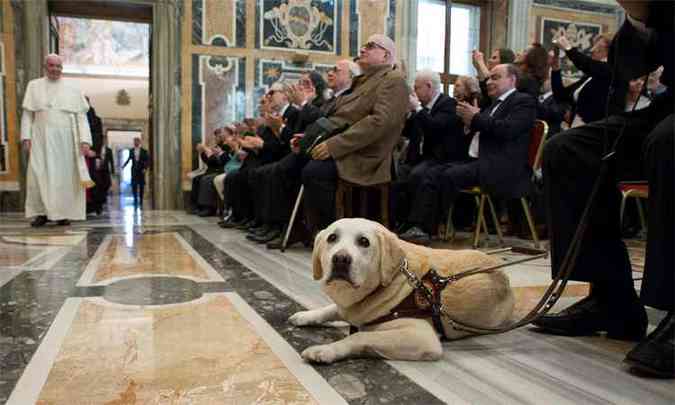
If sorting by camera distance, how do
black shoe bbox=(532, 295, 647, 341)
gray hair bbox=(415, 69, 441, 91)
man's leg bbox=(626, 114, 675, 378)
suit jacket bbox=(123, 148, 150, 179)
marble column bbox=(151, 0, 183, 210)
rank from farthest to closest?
suit jacket bbox=(123, 148, 150, 179), marble column bbox=(151, 0, 183, 210), gray hair bbox=(415, 69, 441, 91), black shoe bbox=(532, 295, 647, 341), man's leg bbox=(626, 114, 675, 378)

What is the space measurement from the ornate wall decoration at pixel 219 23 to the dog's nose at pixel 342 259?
8089 mm

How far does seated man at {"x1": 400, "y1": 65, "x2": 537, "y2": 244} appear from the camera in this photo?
4.31 metres

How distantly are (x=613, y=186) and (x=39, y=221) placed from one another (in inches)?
244

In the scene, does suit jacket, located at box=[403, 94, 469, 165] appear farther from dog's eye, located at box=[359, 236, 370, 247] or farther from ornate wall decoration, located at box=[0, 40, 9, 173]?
ornate wall decoration, located at box=[0, 40, 9, 173]

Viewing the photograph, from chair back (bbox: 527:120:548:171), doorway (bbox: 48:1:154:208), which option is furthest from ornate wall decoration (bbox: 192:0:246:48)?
doorway (bbox: 48:1:154:208)

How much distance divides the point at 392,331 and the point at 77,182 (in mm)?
5803

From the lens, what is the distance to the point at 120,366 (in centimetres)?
164

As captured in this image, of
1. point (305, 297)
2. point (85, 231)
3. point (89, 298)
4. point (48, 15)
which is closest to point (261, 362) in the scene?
point (305, 297)

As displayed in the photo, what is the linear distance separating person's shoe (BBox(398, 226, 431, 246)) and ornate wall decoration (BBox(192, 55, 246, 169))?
551 centimetres

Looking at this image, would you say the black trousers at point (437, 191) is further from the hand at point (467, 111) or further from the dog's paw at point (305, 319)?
the dog's paw at point (305, 319)

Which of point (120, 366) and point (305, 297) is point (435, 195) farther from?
point (120, 366)

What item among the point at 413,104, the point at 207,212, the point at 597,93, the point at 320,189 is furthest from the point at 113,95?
the point at 597,93

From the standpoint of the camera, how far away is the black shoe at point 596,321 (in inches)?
78.8

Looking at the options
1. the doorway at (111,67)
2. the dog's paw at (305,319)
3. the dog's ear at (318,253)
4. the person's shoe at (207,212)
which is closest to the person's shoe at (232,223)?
the person's shoe at (207,212)
